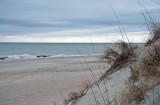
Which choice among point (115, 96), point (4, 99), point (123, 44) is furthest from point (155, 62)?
point (4, 99)

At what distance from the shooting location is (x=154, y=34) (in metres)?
5.83

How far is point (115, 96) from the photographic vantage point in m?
4.60

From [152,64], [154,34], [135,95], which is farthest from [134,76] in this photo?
[154,34]

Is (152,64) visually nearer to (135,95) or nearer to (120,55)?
(135,95)

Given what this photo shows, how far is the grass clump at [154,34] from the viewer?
18.3 feet

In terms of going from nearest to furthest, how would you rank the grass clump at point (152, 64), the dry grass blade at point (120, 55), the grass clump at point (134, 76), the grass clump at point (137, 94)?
the grass clump at point (137, 94) → the grass clump at point (152, 64) → the grass clump at point (134, 76) → the dry grass blade at point (120, 55)

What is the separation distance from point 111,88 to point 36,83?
7.62 meters

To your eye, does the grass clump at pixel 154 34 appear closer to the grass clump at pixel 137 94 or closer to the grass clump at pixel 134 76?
the grass clump at pixel 134 76

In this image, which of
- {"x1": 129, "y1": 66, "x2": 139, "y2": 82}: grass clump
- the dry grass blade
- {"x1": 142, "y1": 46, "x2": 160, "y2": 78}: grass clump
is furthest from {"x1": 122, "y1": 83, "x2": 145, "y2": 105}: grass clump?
the dry grass blade

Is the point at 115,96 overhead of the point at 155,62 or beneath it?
beneath

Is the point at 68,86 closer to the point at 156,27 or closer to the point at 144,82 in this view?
the point at 156,27

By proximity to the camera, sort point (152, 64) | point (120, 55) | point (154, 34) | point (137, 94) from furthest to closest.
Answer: point (154, 34) → point (120, 55) → point (152, 64) → point (137, 94)

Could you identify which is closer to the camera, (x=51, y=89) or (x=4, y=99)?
(x=4, y=99)

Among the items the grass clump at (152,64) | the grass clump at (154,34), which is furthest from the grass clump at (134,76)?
the grass clump at (154,34)
